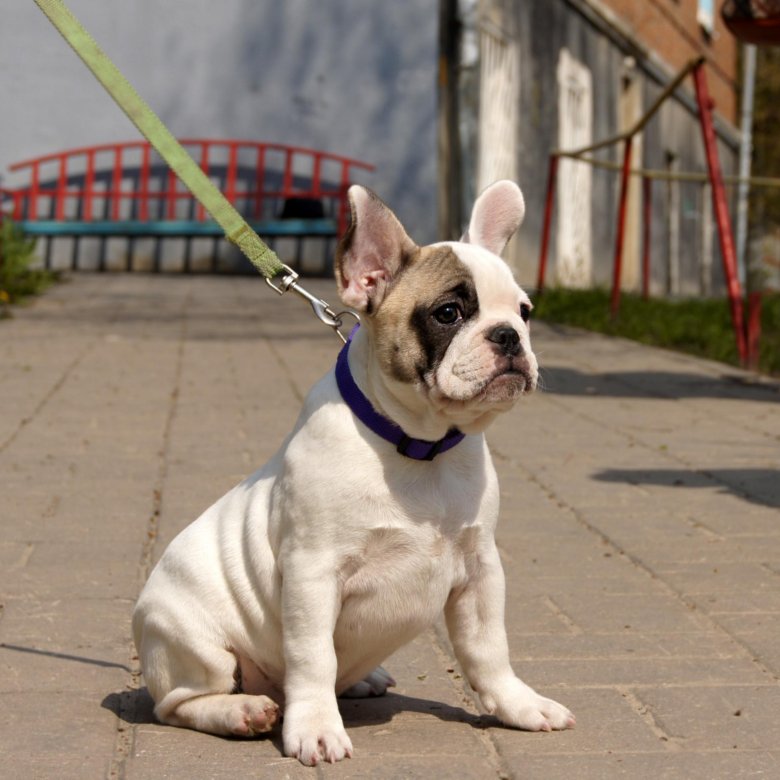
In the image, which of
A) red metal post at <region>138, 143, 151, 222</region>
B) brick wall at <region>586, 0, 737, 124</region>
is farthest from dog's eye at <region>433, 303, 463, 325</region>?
brick wall at <region>586, 0, 737, 124</region>

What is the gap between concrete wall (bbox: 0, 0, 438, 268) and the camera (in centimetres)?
1822

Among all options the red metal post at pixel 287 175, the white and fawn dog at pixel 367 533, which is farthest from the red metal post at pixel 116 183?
the white and fawn dog at pixel 367 533

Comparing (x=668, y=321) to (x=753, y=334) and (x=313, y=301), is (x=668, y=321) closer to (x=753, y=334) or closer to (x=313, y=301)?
(x=753, y=334)

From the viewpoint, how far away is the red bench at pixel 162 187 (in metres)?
18.4

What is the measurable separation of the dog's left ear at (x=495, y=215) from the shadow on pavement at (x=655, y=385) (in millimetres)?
5597

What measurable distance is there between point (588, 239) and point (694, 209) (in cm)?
643

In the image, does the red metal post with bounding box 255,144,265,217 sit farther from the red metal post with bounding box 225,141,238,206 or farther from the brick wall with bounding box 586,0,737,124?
the brick wall with bounding box 586,0,737,124

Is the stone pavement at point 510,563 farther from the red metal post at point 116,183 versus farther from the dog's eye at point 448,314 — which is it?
the red metal post at point 116,183

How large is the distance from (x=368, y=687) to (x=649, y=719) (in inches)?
25.3

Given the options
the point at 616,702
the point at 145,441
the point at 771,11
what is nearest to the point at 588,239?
the point at 771,11

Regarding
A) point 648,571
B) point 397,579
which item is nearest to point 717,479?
point 648,571

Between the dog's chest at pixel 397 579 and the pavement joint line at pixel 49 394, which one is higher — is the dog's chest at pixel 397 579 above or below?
above

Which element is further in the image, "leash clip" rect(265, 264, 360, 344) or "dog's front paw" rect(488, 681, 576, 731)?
"leash clip" rect(265, 264, 360, 344)

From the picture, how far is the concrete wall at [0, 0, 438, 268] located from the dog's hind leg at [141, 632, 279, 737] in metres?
15.2
